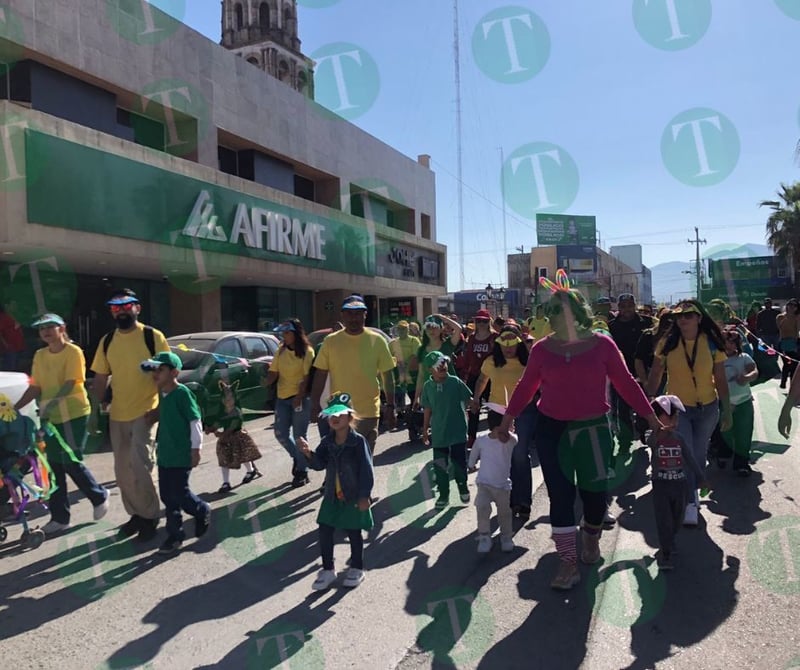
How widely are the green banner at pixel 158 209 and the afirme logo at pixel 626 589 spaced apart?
1170cm

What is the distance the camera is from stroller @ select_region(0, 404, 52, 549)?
16.1 feet

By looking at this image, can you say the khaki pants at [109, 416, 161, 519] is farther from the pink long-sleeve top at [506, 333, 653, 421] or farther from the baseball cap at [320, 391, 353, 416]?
the pink long-sleeve top at [506, 333, 653, 421]

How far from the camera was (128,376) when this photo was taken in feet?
16.3

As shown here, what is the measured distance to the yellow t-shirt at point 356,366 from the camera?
203 inches

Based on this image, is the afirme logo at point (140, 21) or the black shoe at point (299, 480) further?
the afirme logo at point (140, 21)

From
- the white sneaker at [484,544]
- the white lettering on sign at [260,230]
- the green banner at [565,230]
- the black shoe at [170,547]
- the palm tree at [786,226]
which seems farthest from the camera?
the green banner at [565,230]

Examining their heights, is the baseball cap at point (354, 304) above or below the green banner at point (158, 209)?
below

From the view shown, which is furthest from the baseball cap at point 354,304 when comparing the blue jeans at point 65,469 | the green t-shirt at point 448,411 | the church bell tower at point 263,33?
the church bell tower at point 263,33

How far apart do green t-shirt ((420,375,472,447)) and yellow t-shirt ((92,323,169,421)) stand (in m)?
2.29

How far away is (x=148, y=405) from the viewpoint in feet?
16.5

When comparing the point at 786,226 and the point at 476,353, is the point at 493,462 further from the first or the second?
the point at 786,226

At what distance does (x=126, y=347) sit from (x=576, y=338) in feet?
10.9

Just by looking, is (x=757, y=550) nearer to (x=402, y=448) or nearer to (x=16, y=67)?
(x=402, y=448)

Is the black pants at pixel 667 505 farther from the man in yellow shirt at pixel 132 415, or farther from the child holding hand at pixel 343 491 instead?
the man in yellow shirt at pixel 132 415
